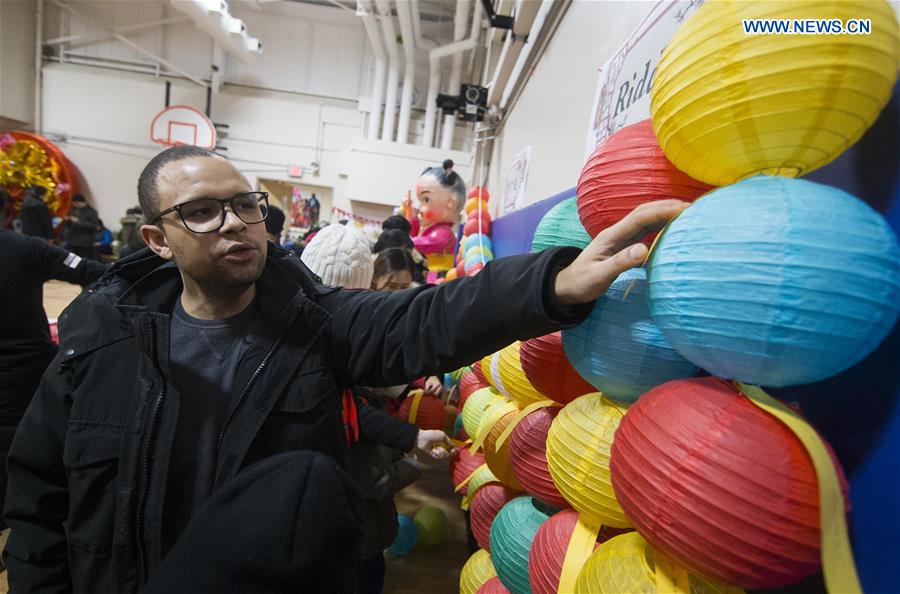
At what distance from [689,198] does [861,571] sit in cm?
48

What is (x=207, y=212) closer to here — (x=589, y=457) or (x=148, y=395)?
(x=148, y=395)

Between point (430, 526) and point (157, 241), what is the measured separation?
1.74 m

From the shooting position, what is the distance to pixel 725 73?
1.53ft

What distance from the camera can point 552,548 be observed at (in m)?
0.76

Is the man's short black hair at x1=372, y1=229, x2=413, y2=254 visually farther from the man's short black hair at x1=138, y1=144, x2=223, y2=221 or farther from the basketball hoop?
the basketball hoop

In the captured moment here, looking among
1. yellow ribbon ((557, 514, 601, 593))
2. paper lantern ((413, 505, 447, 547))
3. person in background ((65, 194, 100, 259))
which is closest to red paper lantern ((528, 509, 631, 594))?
yellow ribbon ((557, 514, 601, 593))

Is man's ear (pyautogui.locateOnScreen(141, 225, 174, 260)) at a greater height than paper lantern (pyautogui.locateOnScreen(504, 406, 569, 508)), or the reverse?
man's ear (pyautogui.locateOnScreen(141, 225, 174, 260))

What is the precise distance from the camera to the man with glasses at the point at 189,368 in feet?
2.73

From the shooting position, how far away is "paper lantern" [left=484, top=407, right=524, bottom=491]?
1092 mm

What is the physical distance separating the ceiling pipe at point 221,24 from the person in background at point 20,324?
514cm

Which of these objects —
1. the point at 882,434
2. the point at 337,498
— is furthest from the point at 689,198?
the point at 337,498

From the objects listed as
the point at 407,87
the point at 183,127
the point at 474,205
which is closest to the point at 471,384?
the point at 474,205

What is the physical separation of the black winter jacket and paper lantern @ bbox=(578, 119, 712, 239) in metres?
0.16

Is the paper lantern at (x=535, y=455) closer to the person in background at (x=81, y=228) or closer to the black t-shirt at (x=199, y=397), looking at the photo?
the black t-shirt at (x=199, y=397)
